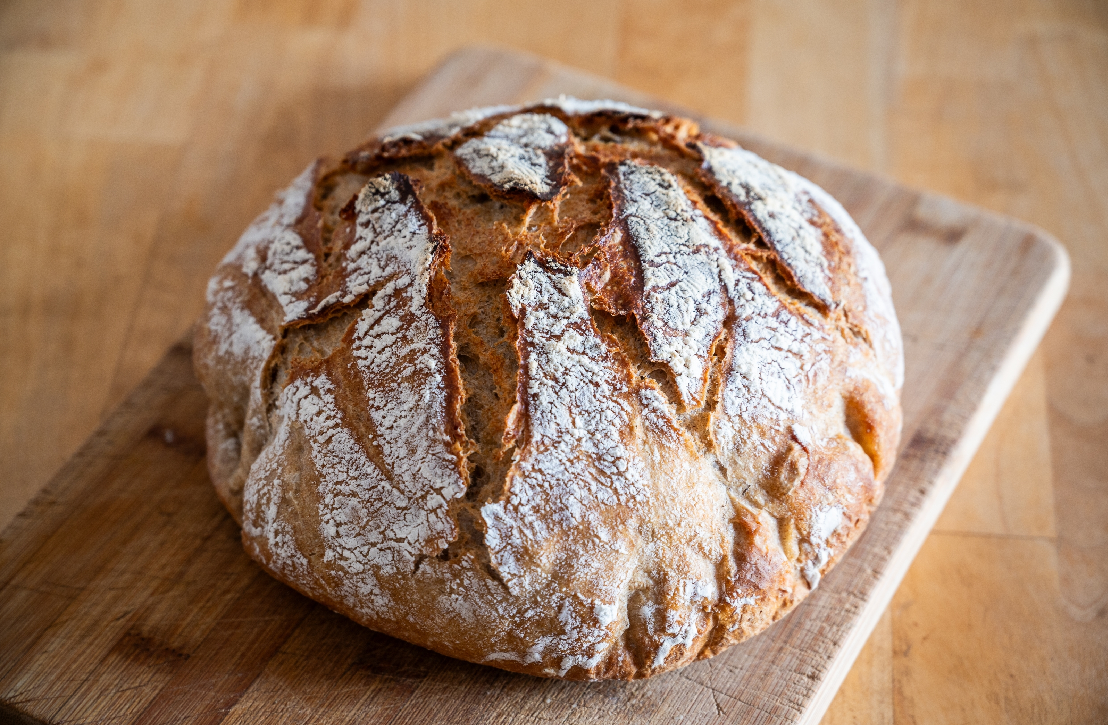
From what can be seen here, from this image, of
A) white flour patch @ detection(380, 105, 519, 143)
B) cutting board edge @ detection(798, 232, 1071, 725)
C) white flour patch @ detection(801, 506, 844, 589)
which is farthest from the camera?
white flour patch @ detection(380, 105, 519, 143)

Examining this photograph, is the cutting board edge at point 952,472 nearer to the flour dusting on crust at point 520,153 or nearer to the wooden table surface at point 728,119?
the wooden table surface at point 728,119

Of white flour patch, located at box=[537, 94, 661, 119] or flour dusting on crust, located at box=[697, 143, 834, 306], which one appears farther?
white flour patch, located at box=[537, 94, 661, 119]

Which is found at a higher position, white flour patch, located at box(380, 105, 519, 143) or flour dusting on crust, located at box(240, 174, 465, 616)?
white flour patch, located at box(380, 105, 519, 143)

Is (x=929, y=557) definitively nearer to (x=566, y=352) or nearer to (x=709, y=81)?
(x=566, y=352)

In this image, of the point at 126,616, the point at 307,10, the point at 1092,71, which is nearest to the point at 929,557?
the point at 126,616

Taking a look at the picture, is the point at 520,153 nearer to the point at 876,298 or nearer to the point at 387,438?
the point at 387,438

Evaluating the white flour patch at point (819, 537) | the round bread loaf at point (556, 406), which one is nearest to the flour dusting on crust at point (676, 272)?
the round bread loaf at point (556, 406)

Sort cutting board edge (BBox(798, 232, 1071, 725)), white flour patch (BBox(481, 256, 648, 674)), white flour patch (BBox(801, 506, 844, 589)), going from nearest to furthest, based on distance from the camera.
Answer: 1. white flour patch (BBox(481, 256, 648, 674))
2. white flour patch (BBox(801, 506, 844, 589))
3. cutting board edge (BBox(798, 232, 1071, 725))

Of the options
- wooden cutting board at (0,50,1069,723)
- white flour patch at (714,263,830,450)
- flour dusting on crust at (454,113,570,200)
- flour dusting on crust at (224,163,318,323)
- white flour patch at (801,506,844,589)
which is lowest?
wooden cutting board at (0,50,1069,723)

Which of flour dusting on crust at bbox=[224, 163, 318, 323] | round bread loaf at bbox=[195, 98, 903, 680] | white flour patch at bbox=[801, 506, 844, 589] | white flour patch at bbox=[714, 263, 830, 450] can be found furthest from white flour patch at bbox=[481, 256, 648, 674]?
flour dusting on crust at bbox=[224, 163, 318, 323]

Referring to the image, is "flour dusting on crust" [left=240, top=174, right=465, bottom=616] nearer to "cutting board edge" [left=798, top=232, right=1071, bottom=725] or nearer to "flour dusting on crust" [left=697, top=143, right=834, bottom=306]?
"flour dusting on crust" [left=697, top=143, right=834, bottom=306]
